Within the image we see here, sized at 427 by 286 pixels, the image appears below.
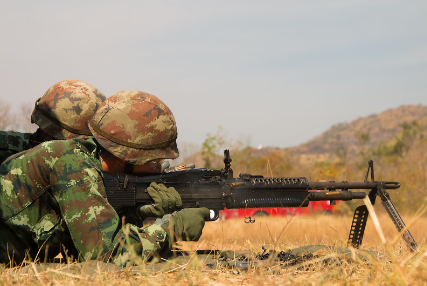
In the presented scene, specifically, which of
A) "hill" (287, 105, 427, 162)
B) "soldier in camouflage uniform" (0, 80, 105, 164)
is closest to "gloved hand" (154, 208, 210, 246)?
"soldier in camouflage uniform" (0, 80, 105, 164)

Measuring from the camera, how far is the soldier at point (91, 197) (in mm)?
3504

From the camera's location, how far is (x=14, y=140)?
5.27 meters

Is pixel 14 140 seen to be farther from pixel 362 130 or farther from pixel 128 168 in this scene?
pixel 362 130

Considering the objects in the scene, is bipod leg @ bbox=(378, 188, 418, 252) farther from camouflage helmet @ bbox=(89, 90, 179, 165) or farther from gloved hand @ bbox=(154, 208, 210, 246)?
camouflage helmet @ bbox=(89, 90, 179, 165)

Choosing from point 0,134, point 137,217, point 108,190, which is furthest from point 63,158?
point 0,134

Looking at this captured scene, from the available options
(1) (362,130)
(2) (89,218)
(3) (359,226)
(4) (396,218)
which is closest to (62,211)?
(2) (89,218)

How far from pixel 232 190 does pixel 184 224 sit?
51.6 inches

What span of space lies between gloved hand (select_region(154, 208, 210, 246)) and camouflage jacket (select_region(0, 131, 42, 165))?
2.23m

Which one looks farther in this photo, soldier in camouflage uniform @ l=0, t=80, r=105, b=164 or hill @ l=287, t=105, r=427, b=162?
hill @ l=287, t=105, r=427, b=162

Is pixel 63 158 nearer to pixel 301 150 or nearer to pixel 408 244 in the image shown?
pixel 408 244

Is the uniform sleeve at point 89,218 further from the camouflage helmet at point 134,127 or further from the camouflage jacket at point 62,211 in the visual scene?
the camouflage helmet at point 134,127

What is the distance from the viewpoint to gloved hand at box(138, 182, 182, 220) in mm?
4188

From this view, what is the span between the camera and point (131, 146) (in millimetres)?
4133

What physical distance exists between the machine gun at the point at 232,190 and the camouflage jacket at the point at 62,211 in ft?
1.77
